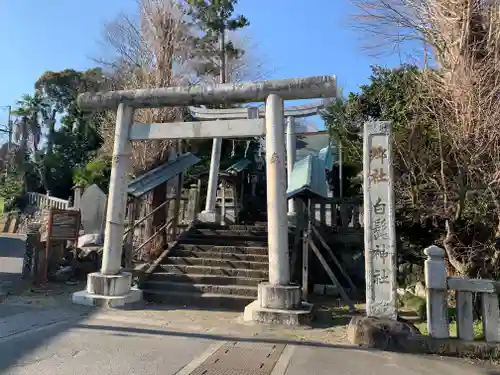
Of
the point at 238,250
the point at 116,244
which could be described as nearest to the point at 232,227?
the point at 238,250

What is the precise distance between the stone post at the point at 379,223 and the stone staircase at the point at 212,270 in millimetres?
3243

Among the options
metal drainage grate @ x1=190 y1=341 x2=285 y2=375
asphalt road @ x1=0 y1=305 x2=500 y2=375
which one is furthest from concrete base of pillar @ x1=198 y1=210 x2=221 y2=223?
metal drainage grate @ x1=190 y1=341 x2=285 y2=375

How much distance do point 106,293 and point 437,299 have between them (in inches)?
246

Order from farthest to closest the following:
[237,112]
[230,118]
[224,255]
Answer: [230,118], [237,112], [224,255]

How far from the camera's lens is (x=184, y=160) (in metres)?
12.9

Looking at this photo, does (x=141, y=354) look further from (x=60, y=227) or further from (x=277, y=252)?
(x=60, y=227)

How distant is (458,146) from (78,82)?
3031cm

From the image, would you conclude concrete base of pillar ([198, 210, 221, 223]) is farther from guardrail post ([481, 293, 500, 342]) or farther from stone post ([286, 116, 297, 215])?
guardrail post ([481, 293, 500, 342])

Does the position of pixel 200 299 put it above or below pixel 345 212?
below

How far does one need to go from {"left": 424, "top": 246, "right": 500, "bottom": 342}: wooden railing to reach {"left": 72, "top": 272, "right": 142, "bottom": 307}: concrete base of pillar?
5.84 metres

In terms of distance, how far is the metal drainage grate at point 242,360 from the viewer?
509 centimetres

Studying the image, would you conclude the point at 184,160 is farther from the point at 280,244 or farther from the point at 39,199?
the point at 39,199

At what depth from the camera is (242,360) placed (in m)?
5.54

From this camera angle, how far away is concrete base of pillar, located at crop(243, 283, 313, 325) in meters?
7.52
